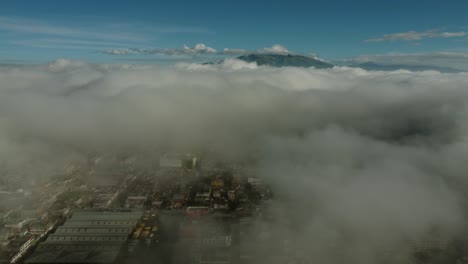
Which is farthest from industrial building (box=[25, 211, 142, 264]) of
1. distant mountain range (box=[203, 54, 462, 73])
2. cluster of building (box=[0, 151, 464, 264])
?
distant mountain range (box=[203, 54, 462, 73])

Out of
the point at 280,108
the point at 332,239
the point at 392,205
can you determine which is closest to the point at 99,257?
the point at 332,239

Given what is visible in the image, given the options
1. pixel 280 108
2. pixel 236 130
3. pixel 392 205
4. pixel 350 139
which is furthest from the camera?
pixel 280 108

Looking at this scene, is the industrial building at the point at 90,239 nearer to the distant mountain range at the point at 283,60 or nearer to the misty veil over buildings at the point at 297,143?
the misty veil over buildings at the point at 297,143

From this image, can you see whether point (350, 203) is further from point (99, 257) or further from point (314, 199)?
point (99, 257)

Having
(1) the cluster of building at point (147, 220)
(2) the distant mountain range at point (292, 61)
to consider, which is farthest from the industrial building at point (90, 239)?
(2) the distant mountain range at point (292, 61)

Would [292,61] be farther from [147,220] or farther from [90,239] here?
[90,239]

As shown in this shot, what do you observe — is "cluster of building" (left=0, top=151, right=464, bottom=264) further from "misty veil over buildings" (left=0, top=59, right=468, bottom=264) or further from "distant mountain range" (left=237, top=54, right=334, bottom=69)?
"distant mountain range" (left=237, top=54, right=334, bottom=69)
